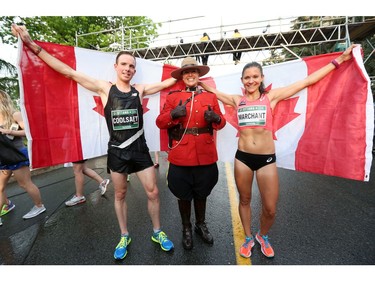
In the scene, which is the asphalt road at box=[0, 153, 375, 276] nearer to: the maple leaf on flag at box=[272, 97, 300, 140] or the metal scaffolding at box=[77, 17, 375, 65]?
the maple leaf on flag at box=[272, 97, 300, 140]

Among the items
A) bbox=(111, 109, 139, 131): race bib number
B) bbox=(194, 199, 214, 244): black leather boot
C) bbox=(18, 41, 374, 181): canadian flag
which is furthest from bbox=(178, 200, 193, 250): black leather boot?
bbox=(111, 109, 139, 131): race bib number

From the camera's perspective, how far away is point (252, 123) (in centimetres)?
204

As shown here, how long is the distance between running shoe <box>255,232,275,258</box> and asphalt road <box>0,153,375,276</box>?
0.19 ft

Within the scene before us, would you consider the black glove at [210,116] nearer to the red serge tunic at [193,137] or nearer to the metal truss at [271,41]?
the red serge tunic at [193,137]

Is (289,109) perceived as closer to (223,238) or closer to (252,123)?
(252,123)

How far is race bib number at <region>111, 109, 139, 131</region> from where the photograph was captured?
6.70 ft

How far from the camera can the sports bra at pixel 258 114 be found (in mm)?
2021

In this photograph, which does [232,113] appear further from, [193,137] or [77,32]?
[77,32]

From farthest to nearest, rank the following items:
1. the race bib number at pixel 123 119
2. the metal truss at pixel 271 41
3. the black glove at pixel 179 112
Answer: the metal truss at pixel 271 41 → the race bib number at pixel 123 119 → the black glove at pixel 179 112

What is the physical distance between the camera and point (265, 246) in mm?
2123

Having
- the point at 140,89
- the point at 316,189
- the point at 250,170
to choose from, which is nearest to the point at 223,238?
the point at 250,170

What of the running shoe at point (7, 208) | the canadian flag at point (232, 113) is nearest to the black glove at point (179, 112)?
the canadian flag at point (232, 113)

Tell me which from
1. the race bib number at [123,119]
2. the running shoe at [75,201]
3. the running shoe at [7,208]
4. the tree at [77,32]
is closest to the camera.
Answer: the race bib number at [123,119]

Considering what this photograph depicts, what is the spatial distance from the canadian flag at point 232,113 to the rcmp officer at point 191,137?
590 mm
